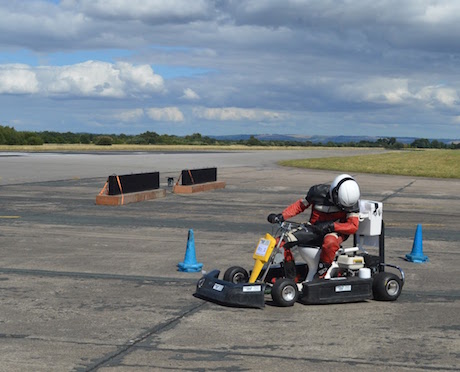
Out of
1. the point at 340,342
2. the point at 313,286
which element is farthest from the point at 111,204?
the point at 340,342

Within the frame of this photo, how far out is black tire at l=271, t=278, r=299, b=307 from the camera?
25.2ft

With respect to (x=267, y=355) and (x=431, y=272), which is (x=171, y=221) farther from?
(x=267, y=355)

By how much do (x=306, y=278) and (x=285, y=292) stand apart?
871mm

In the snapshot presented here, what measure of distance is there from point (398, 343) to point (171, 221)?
392 inches

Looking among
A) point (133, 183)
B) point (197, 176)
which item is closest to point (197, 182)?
point (197, 176)

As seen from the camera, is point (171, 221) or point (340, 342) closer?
point (340, 342)

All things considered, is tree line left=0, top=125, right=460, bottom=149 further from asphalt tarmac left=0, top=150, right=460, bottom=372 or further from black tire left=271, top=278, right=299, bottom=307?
black tire left=271, top=278, right=299, bottom=307

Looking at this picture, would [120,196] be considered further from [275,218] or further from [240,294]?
[240,294]

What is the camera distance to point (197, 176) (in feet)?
81.7

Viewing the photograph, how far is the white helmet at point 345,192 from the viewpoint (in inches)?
315

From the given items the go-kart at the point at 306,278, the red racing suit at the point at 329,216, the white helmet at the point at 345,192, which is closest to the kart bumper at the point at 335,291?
the go-kart at the point at 306,278

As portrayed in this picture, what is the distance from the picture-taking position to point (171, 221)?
1605cm

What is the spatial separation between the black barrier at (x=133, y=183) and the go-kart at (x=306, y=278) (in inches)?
462

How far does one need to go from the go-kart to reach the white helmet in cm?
46
